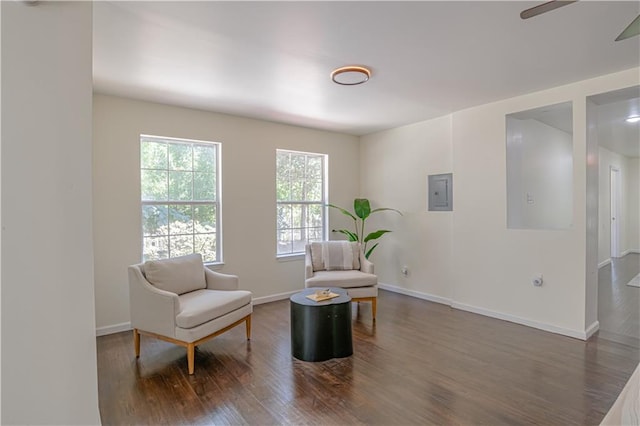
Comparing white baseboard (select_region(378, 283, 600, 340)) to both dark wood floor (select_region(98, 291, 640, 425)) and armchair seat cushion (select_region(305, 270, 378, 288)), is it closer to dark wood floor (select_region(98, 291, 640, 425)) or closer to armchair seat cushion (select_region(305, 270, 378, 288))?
dark wood floor (select_region(98, 291, 640, 425))

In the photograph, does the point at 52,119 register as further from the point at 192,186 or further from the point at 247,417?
the point at 192,186

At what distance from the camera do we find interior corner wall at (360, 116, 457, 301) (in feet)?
14.5

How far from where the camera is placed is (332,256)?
4180 mm

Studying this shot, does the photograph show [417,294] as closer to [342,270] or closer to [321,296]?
[342,270]

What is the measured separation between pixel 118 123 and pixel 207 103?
3.04ft

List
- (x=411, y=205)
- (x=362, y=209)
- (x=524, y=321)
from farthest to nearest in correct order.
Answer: (x=362, y=209) < (x=411, y=205) < (x=524, y=321)

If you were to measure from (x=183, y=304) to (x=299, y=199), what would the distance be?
2539 millimetres

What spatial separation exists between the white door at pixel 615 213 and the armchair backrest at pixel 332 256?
6.72 meters

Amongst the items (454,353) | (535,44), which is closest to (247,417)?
(454,353)

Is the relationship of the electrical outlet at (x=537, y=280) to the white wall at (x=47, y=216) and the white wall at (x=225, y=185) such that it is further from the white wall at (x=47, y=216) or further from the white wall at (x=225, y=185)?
the white wall at (x=47, y=216)

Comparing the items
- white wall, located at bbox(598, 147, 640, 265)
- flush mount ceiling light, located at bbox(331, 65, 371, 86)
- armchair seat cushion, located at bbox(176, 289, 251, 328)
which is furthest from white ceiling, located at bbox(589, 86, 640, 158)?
armchair seat cushion, located at bbox(176, 289, 251, 328)

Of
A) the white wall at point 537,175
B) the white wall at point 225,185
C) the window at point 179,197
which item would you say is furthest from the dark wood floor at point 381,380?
the white wall at point 537,175

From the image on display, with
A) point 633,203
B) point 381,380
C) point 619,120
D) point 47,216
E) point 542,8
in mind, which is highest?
point 619,120

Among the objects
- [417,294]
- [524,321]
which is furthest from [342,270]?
[524,321]
